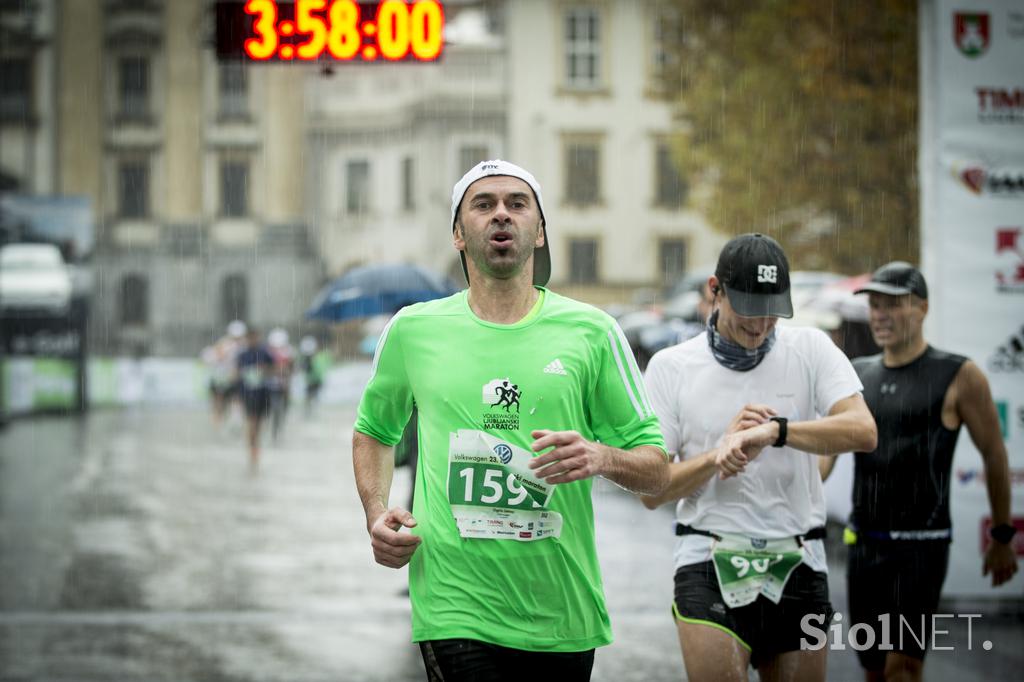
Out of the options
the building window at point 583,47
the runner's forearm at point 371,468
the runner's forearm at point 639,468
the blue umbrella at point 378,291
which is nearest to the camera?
the runner's forearm at point 639,468

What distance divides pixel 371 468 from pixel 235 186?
54132mm

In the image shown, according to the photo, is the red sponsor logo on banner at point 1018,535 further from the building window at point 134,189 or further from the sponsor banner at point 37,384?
the building window at point 134,189

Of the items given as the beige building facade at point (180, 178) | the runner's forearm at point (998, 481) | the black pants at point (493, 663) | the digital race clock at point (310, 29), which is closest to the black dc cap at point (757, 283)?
the black pants at point (493, 663)

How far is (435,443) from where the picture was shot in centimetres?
335

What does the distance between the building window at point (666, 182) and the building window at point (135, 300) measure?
72.1 feet

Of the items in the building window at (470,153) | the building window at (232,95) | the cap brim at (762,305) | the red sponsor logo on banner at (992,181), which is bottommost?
the cap brim at (762,305)

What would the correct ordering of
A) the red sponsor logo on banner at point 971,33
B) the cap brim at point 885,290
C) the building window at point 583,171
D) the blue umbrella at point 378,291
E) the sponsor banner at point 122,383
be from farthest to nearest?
1. the building window at point 583,171
2. the sponsor banner at point 122,383
3. the blue umbrella at point 378,291
4. the red sponsor logo on banner at point 971,33
5. the cap brim at point 885,290

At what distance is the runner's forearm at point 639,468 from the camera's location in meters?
3.21

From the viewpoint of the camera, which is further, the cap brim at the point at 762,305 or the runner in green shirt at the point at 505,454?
the cap brim at the point at 762,305

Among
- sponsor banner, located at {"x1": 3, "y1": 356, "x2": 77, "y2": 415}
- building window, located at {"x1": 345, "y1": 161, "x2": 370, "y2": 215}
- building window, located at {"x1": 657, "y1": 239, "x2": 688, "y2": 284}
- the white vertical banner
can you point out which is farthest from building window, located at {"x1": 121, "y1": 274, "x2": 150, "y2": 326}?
the white vertical banner

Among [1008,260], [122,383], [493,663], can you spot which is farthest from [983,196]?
[122,383]

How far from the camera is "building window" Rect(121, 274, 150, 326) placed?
55.7 metres

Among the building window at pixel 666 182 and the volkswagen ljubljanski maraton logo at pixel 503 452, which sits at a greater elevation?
the building window at pixel 666 182

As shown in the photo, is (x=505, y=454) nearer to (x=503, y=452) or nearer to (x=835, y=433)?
(x=503, y=452)
